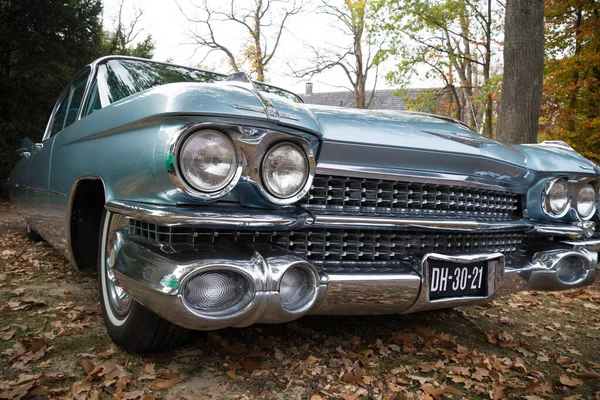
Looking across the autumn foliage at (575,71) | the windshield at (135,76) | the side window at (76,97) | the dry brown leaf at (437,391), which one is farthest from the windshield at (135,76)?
the autumn foliage at (575,71)

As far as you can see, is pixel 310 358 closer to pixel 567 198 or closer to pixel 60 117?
pixel 567 198

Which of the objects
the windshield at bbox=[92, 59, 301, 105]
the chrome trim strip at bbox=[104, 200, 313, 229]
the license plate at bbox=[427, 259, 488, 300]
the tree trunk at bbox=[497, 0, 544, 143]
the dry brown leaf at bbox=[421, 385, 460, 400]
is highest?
the tree trunk at bbox=[497, 0, 544, 143]

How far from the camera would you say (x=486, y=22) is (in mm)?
17156

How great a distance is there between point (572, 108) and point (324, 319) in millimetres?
9861

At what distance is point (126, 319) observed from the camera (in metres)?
2.08

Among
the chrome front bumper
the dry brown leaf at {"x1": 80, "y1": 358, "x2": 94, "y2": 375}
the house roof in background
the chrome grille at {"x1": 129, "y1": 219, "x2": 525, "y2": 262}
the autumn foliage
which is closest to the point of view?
the chrome front bumper

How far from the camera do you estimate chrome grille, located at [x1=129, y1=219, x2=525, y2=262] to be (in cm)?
172

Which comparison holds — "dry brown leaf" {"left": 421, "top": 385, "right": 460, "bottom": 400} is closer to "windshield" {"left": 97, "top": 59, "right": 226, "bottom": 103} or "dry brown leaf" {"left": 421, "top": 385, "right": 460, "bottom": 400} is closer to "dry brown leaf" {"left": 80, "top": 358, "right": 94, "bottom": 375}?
"dry brown leaf" {"left": 80, "top": 358, "right": 94, "bottom": 375}

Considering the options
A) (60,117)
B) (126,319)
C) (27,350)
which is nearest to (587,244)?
(126,319)

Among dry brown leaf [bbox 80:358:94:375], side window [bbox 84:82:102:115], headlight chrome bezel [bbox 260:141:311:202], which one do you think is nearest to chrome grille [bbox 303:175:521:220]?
headlight chrome bezel [bbox 260:141:311:202]

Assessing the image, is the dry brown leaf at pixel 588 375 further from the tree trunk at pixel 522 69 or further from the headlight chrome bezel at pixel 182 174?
the tree trunk at pixel 522 69

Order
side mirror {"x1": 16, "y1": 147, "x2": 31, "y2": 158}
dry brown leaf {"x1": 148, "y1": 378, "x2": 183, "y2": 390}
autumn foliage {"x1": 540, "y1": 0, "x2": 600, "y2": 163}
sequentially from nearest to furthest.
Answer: dry brown leaf {"x1": 148, "y1": 378, "x2": 183, "y2": 390} < side mirror {"x1": 16, "y1": 147, "x2": 31, "y2": 158} < autumn foliage {"x1": 540, "y1": 0, "x2": 600, "y2": 163}

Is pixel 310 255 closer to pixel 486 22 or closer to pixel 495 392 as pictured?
pixel 495 392

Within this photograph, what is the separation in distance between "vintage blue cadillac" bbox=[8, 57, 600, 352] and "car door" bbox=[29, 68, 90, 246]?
11.4 inches
